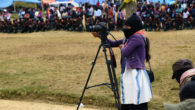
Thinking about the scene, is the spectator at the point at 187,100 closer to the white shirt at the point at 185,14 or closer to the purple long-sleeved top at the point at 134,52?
the purple long-sleeved top at the point at 134,52

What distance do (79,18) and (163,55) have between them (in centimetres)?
1069

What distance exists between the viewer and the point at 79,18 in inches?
776

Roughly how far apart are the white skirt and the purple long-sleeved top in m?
0.08

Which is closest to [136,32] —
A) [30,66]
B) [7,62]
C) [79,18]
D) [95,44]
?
[30,66]

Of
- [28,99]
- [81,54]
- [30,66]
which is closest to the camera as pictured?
[28,99]

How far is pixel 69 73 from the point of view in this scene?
811 centimetres

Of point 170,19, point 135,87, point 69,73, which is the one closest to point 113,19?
point 170,19

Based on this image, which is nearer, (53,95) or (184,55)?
(53,95)

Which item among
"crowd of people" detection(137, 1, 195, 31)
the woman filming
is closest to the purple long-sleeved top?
the woman filming

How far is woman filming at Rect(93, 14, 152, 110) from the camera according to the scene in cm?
355

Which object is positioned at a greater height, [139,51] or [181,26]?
[139,51]

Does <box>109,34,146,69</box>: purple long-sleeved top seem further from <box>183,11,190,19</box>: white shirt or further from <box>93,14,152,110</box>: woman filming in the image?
<box>183,11,190,19</box>: white shirt

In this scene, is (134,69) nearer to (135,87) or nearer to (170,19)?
(135,87)

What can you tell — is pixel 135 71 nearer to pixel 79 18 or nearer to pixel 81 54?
pixel 81 54
